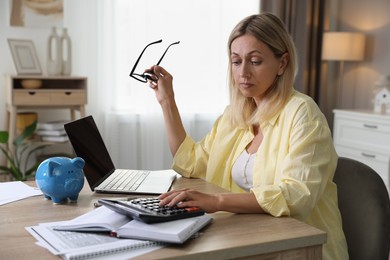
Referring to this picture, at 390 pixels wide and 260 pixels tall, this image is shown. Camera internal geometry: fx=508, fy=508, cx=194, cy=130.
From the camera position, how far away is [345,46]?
14.0 ft

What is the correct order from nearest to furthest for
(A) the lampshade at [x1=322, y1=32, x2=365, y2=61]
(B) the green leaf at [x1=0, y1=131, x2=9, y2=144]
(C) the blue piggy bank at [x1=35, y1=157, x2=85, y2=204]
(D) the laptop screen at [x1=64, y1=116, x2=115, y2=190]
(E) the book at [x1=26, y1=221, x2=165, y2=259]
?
(E) the book at [x1=26, y1=221, x2=165, y2=259] < (C) the blue piggy bank at [x1=35, y1=157, x2=85, y2=204] < (D) the laptop screen at [x1=64, y1=116, x2=115, y2=190] < (B) the green leaf at [x1=0, y1=131, x2=9, y2=144] < (A) the lampshade at [x1=322, y1=32, x2=365, y2=61]

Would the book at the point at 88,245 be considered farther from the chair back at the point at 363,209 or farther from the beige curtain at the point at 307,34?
the beige curtain at the point at 307,34

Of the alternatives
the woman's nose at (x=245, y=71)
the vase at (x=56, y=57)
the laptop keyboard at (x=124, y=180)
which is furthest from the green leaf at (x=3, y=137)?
the woman's nose at (x=245, y=71)

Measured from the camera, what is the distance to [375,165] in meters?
3.83

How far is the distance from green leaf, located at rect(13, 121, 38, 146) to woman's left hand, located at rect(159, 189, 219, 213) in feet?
7.65

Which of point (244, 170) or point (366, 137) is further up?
point (244, 170)

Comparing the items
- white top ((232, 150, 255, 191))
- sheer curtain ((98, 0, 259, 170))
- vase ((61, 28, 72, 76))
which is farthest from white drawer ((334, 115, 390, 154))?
white top ((232, 150, 255, 191))

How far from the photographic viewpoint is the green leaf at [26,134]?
3340 millimetres

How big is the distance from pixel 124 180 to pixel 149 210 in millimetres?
550

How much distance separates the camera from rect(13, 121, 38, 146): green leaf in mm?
3340

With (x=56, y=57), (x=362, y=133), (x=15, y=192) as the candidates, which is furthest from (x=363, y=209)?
(x=56, y=57)

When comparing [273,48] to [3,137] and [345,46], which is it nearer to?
[3,137]

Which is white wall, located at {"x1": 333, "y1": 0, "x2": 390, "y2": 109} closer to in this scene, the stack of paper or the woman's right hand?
the woman's right hand

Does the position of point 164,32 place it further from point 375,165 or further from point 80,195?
point 80,195
